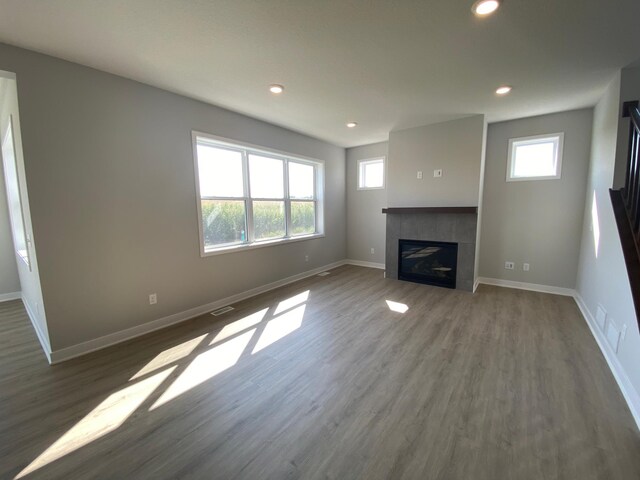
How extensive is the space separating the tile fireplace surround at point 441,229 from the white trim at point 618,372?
1.43 metres

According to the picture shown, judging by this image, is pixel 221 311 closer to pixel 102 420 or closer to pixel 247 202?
pixel 247 202

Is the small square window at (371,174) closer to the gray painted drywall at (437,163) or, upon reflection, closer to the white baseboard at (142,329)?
the gray painted drywall at (437,163)

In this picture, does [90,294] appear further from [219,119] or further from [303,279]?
[303,279]

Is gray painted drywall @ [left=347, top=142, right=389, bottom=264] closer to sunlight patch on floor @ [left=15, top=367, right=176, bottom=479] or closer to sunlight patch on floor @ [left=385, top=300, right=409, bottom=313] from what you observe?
sunlight patch on floor @ [left=385, top=300, right=409, bottom=313]

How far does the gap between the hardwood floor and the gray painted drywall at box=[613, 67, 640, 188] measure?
163cm

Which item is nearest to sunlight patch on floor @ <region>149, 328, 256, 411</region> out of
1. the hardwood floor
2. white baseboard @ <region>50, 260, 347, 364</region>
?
the hardwood floor

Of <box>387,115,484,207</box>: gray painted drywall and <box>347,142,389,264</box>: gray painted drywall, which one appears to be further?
<box>347,142,389,264</box>: gray painted drywall

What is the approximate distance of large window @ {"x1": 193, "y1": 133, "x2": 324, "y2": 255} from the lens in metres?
3.49

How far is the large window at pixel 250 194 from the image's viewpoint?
11.5 feet

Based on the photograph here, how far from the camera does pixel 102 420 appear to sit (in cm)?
172

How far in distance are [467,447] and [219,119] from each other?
4031 millimetres

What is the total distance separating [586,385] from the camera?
1.99 m

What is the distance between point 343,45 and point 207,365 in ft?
9.53

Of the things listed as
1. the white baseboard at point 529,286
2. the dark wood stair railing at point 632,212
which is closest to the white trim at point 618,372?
the dark wood stair railing at point 632,212
